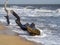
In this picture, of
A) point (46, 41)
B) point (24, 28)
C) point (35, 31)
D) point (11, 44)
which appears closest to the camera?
point (11, 44)

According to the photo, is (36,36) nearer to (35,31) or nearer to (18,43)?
(35,31)

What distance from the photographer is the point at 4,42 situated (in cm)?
1453

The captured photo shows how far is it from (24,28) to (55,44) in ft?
17.8

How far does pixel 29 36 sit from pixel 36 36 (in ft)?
1.53

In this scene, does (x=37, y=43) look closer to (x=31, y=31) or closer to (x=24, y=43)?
(x=24, y=43)

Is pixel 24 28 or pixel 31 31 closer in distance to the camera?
pixel 31 31

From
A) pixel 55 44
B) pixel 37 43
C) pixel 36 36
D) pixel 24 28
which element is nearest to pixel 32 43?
pixel 37 43

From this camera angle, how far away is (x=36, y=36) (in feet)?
57.7

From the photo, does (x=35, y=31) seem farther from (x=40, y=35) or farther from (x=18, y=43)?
(x=18, y=43)

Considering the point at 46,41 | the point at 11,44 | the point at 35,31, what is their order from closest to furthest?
the point at 11,44 < the point at 46,41 < the point at 35,31

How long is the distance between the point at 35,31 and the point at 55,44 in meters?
3.07

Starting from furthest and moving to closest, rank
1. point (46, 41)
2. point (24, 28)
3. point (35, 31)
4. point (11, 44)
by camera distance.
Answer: point (24, 28) → point (35, 31) → point (46, 41) → point (11, 44)

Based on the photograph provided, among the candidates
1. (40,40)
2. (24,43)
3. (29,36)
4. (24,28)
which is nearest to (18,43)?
(24,43)

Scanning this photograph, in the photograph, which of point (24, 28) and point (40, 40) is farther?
point (24, 28)
